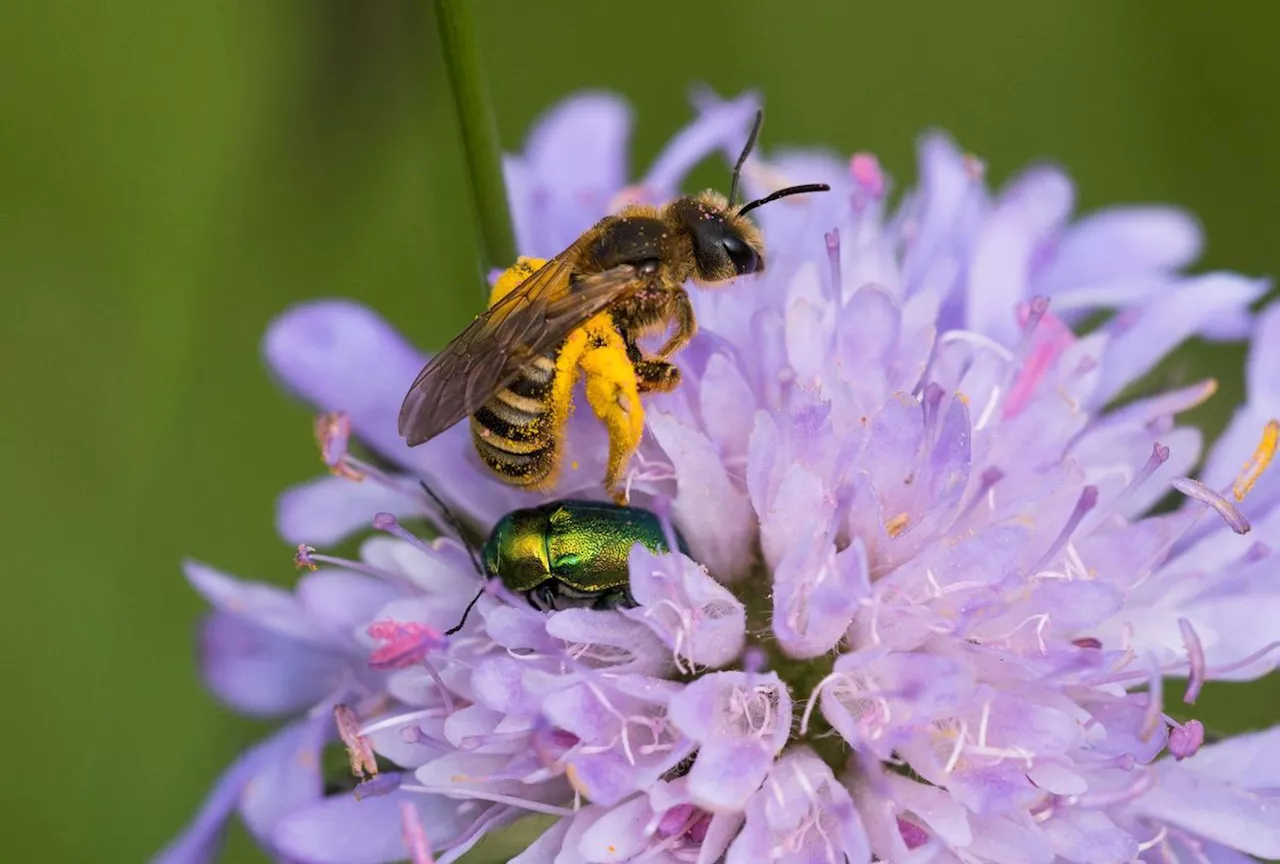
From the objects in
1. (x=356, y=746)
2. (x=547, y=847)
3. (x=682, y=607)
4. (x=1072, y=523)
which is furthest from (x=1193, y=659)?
(x=356, y=746)

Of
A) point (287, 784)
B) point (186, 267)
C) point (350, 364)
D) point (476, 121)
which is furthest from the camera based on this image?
point (186, 267)

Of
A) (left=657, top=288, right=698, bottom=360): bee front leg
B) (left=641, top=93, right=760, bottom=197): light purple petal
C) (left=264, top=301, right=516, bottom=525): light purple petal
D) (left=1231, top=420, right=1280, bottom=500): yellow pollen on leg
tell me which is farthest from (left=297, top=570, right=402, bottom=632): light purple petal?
(left=1231, top=420, right=1280, bottom=500): yellow pollen on leg

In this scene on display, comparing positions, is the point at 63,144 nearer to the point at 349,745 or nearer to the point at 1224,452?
the point at 349,745

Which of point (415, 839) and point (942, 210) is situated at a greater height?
point (942, 210)

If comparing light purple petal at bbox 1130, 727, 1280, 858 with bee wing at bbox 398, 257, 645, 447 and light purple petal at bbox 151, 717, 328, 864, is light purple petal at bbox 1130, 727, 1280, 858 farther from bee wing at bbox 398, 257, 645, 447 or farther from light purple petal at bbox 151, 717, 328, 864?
light purple petal at bbox 151, 717, 328, 864

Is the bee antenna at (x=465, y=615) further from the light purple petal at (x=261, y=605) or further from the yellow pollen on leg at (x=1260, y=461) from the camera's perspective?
the yellow pollen on leg at (x=1260, y=461)

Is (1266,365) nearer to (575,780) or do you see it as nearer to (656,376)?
(656,376)
